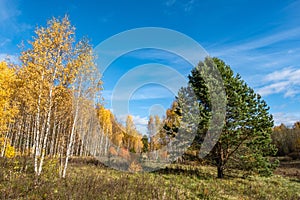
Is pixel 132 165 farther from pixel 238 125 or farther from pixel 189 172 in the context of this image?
pixel 238 125

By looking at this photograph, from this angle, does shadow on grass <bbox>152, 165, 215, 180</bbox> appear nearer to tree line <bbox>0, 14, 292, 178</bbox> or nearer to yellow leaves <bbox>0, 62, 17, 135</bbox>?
tree line <bbox>0, 14, 292, 178</bbox>

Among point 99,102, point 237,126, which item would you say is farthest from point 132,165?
point 237,126

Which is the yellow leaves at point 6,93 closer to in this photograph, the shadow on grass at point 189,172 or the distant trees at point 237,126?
the shadow on grass at point 189,172

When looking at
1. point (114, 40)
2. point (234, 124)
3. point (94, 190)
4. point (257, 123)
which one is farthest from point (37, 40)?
point (257, 123)

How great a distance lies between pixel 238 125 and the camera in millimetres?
13633

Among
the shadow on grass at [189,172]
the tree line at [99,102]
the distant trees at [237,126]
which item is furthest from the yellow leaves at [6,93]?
the distant trees at [237,126]

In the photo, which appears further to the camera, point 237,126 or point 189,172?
point 189,172

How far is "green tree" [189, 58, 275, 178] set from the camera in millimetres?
13234

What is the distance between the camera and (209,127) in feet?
42.7

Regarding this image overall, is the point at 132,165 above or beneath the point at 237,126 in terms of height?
beneath

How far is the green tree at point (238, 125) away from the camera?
13234mm

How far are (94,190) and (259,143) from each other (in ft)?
38.6

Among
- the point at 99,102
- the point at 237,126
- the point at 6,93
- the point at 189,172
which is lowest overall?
the point at 189,172

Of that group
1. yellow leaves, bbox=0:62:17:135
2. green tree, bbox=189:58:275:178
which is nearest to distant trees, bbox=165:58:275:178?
green tree, bbox=189:58:275:178
